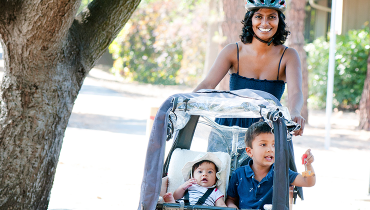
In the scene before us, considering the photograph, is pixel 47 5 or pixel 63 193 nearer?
pixel 47 5

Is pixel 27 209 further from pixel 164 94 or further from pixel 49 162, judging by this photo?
pixel 164 94

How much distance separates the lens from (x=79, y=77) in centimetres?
433

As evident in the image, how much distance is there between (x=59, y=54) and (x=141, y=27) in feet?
60.8

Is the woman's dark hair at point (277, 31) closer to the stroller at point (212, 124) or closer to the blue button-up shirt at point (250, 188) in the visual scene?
the stroller at point (212, 124)

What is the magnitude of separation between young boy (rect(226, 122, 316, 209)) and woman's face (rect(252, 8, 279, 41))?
0.73 metres

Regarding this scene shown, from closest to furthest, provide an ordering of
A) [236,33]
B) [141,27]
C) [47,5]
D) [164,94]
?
1. [47,5]
2. [236,33]
3. [164,94]
4. [141,27]

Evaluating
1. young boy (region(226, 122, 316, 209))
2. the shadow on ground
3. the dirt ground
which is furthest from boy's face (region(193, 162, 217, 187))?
the shadow on ground

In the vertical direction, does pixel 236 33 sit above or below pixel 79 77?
above

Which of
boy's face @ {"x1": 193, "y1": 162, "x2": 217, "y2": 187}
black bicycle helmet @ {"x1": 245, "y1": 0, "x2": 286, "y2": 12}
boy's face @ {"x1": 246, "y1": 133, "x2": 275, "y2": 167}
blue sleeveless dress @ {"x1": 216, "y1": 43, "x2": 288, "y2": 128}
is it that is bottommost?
boy's face @ {"x1": 193, "y1": 162, "x2": 217, "y2": 187}

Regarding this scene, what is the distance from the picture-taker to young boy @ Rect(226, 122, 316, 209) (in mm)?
3283

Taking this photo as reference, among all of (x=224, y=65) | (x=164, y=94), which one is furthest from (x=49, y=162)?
(x=164, y=94)

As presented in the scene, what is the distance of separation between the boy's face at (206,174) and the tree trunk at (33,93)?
131 centimetres

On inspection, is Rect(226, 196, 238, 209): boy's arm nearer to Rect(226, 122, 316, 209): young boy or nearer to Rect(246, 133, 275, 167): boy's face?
Rect(226, 122, 316, 209): young boy

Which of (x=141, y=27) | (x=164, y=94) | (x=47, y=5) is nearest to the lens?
(x=47, y=5)
